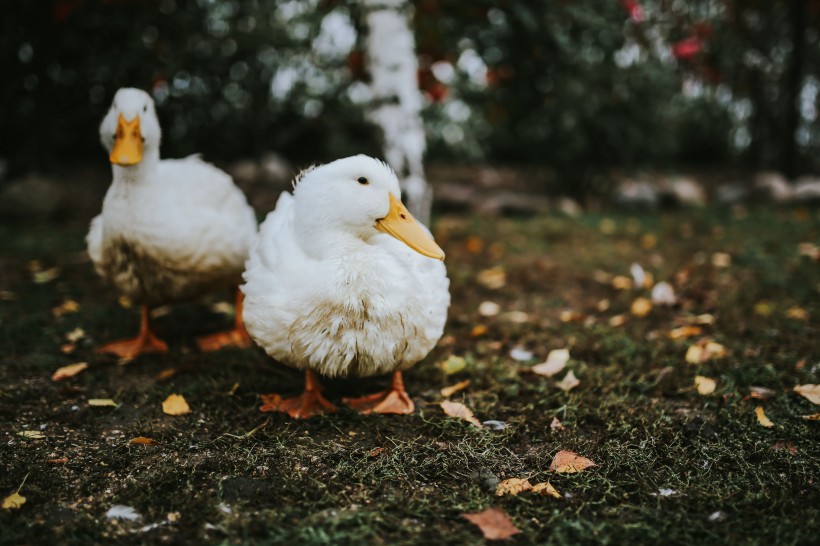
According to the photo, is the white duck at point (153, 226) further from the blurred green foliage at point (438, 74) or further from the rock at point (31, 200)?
the rock at point (31, 200)

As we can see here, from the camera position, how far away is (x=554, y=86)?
6.06 metres

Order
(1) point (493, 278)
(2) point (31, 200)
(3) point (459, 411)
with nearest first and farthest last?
(3) point (459, 411)
(1) point (493, 278)
(2) point (31, 200)

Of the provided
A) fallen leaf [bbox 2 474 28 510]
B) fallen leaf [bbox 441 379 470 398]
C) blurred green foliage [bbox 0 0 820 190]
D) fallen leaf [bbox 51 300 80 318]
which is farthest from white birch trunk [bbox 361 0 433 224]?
fallen leaf [bbox 2 474 28 510]

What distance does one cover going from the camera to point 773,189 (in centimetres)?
719

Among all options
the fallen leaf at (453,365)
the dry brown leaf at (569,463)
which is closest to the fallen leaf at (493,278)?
the fallen leaf at (453,365)

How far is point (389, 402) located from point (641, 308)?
1.87 metres

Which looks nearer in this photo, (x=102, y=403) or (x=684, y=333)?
(x=102, y=403)

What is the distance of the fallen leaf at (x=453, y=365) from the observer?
2.88 m

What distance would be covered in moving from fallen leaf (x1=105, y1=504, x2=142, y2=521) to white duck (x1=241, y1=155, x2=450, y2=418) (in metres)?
0.72

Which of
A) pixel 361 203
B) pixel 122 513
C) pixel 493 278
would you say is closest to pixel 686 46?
pixel 493 278

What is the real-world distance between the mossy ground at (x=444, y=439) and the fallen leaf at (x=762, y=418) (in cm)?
3

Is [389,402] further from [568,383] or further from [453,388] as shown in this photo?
[568,383]

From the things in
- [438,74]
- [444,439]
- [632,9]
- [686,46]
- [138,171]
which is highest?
[632,9]

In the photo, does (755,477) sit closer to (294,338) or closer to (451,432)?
(451,432)
